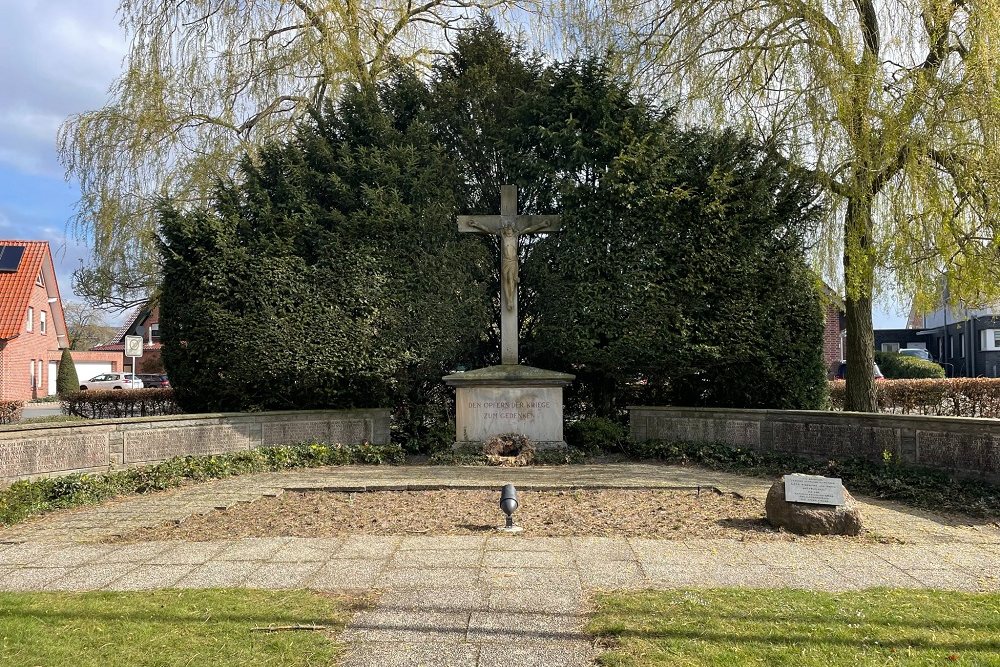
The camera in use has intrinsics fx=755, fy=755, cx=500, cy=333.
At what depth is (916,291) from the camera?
1093 cm

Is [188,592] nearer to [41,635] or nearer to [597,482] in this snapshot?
[41,635]

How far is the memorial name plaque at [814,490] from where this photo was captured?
6922 mm

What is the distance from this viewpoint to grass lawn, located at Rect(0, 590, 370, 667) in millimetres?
3916

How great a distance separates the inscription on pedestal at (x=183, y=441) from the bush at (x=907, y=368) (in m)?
21.3

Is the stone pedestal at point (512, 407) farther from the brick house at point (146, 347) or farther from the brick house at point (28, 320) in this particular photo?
the brick house at point (146, 347)

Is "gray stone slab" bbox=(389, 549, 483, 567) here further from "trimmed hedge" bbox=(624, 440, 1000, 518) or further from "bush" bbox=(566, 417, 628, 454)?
"bush" bbox=(566, 417, 628, 454)

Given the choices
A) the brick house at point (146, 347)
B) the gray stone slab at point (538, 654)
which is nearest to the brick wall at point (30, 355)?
the brick house at point (146, 347)

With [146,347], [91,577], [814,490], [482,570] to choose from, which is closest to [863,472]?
[814,490]

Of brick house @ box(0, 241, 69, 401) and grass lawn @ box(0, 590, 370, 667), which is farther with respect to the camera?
brick house @ box(0, 241, 69, 401)

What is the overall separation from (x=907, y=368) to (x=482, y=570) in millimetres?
24367

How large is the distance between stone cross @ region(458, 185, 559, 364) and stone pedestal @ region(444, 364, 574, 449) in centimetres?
61

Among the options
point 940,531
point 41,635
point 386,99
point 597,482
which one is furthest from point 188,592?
point 386,99

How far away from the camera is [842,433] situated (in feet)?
35.0

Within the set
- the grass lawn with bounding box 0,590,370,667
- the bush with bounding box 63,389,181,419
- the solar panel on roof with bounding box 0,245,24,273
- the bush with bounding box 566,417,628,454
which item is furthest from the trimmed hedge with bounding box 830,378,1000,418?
the solar panel on roof with bounding box 0,245,24,273
